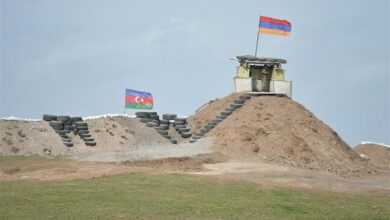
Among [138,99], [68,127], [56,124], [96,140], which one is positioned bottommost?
[96,140]

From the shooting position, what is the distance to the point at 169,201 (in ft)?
63.6

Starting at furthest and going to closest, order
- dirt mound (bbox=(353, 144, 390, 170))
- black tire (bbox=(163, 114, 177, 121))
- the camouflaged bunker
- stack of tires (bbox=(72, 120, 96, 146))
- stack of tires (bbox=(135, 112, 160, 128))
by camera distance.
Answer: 1. dirt mound (bbox=(353, 144, 390, 170))
2. black tire (bbox=(163, 114, 177, 121))
3. the camouflaged bunker
4. stack of tires (bbox=(135, 112, 160, 128))
5. stack of tires (bbox=(72, 120, 96, 146))

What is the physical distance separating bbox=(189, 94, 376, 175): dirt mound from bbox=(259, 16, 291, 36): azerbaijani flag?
617cm

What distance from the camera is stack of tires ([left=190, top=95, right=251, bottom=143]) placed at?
3891 cm

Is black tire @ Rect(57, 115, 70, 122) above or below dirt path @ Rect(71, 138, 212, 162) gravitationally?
above

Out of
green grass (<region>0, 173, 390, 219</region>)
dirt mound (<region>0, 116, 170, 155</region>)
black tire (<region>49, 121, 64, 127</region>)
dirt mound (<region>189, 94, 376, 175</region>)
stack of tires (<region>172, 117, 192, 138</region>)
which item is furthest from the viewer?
stack of tires (<region>172, 117, 192, 138</region>)

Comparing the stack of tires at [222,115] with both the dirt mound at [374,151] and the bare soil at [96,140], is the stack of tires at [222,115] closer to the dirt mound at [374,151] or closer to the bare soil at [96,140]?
the bare soil at [96,140]

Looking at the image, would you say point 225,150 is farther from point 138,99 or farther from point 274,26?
point 274,26

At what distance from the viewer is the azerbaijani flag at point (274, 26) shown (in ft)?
145

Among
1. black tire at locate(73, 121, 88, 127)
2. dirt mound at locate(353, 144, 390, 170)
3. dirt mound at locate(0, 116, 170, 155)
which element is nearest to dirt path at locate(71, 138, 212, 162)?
dirt mound at locate(0, 116, 170, 155)

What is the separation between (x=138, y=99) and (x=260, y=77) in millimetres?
9540

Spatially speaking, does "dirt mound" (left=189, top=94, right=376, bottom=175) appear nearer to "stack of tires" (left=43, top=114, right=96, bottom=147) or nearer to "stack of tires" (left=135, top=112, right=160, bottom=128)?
"stack of tires" (left=135, top=112, right=160, bottom=128)

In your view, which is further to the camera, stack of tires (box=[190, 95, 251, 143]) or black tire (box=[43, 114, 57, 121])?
stack of tires (box=[190, 95, 251, 143])

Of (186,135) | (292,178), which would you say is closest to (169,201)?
(292,178)
